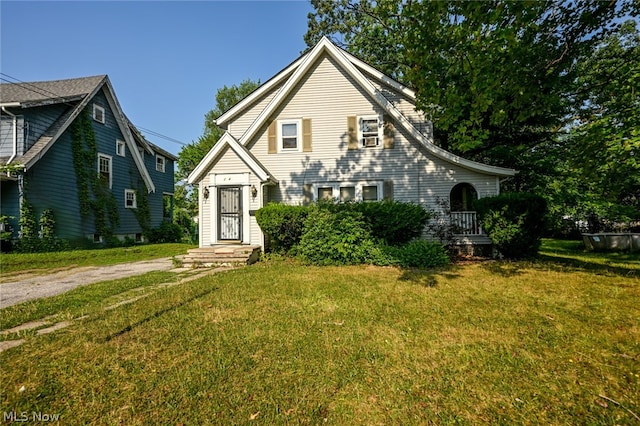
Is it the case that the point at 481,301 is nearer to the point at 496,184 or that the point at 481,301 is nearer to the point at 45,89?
the point at 496,184

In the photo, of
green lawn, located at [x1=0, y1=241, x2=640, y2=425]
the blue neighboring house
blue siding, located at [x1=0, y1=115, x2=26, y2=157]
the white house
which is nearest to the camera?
green lawn, located at [x1=0, y1=241, x2=640, y2=425]

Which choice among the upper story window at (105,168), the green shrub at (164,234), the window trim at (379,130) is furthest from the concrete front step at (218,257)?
the green shrub at (164,234)

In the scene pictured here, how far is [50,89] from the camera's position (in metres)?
15.9

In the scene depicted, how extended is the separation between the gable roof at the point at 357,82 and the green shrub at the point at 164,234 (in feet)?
35.1

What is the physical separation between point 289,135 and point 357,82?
3770 mm

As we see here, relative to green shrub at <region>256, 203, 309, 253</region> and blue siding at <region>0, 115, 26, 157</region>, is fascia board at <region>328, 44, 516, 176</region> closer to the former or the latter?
green shrub at <region>256, 203, 309, 253</region>

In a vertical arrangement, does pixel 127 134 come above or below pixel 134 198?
above

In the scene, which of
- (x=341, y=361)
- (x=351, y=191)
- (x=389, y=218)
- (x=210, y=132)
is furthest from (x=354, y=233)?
(x=210, y=132)

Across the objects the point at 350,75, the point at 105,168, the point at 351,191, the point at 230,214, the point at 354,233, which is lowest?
the point at 354,233

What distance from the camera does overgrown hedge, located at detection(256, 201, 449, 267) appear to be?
833 cm

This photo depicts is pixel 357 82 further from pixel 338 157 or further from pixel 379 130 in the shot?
pixel 338 157

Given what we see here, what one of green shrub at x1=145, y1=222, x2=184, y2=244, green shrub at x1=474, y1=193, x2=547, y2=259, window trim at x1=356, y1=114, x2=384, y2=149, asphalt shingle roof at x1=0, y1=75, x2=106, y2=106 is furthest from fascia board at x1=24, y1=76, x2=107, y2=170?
green shrub at x1=474, y1=193, x2=547, y2=259

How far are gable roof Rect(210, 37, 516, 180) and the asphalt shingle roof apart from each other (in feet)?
31.2

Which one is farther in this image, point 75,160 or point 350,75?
point 75,160
